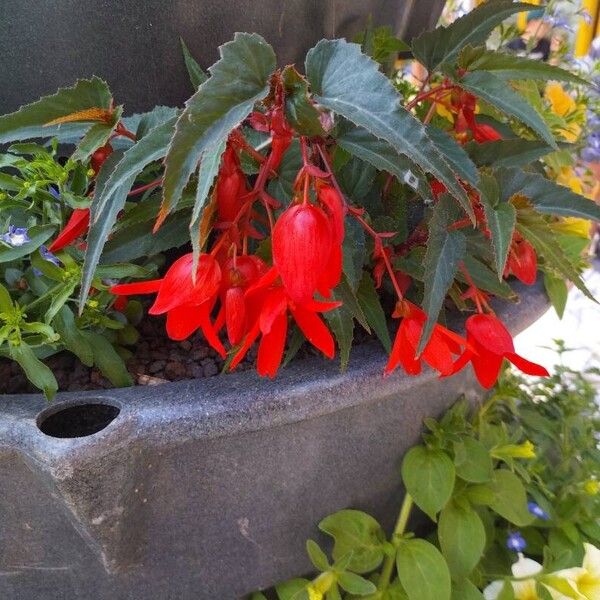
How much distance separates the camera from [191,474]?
1.45 feet

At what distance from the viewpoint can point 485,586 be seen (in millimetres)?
628

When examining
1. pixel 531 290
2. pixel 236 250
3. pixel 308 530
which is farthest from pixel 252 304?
pixel 531 290

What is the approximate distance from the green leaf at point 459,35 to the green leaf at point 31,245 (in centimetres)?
32

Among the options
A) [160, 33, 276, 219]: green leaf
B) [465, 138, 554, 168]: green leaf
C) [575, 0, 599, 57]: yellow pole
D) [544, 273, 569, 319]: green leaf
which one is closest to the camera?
[160, 33, 276, 219]: green leaf

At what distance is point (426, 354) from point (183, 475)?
0.62 ft

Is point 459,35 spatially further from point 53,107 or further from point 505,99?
point 53,107

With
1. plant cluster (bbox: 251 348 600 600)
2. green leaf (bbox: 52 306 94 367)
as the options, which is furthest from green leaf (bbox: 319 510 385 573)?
green leaf (bbox: 52 306 94 367)

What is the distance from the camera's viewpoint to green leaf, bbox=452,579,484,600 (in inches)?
21.7

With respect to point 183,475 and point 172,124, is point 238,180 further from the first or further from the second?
point 183,475

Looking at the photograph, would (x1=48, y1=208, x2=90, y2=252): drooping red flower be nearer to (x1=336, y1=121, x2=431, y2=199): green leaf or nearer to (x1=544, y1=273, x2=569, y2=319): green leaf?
(x1=336, y1=121, x2=431, y2=199): green leaf

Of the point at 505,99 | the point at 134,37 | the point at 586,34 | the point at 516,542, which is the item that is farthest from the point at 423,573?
the point at 586,34

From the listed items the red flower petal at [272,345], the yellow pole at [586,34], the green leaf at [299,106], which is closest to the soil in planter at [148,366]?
the red flower petal at [272,345]

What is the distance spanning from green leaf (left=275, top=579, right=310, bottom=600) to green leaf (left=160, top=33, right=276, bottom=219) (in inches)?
14.2

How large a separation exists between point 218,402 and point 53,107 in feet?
0.71
